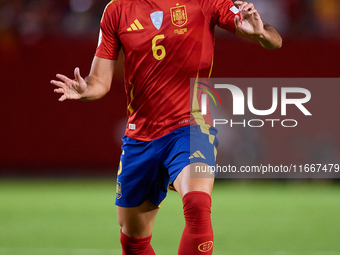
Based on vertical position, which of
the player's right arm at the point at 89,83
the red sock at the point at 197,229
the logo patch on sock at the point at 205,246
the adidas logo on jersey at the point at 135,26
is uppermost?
the adidas logo on jersey at the point at 135,26

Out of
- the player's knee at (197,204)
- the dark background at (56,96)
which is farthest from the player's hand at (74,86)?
the dark background at (56,96)

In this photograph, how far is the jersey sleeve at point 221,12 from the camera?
3.98 m

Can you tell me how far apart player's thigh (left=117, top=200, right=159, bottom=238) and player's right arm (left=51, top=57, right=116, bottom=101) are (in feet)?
2.73

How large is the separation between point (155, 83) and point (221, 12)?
656 mm

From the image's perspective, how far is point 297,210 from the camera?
27.1 ft

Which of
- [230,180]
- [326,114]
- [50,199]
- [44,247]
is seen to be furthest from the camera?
[230,180]

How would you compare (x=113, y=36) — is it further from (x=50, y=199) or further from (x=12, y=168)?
(x=12, y=168)

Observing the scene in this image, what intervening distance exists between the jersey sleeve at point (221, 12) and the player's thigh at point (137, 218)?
4.41ft

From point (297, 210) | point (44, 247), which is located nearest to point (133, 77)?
point (44, 247)

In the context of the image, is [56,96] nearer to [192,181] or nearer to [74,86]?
[74,86]

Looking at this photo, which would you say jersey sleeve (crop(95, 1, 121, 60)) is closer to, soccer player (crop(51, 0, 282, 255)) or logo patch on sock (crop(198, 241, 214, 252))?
soccer player (crop(51, 0, 282, 255))

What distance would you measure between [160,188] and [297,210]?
4557 mm

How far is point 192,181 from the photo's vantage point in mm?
3553

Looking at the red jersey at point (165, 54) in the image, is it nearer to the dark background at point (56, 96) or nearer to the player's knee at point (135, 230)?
the player's knee at point (135, 230)
